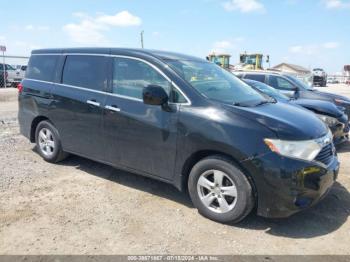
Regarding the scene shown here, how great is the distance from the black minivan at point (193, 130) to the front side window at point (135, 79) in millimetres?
13

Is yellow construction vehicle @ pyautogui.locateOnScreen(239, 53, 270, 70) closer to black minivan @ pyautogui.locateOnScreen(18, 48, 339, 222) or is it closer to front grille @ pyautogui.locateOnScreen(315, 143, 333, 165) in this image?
black minivan @ pyautogui.locateOnScreen(18, 48, 339, 222)

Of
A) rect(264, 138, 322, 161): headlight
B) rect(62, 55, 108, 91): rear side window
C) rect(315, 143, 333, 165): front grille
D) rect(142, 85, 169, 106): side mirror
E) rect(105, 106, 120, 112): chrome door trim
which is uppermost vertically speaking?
rect(62, 55, 108, 91): rear side window

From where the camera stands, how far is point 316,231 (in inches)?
156

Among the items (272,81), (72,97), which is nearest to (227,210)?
(72,97)

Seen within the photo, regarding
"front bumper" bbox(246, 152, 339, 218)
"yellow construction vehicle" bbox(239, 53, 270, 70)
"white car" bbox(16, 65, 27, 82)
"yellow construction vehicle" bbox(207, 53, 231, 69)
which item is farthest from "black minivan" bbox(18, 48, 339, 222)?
"yellow construction vehicle" bbox(207, 53, 231, 69)

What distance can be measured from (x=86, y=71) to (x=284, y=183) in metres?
3.20

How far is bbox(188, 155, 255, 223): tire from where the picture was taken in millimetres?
3846

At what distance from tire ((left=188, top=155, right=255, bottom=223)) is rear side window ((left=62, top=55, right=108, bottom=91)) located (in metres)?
1.88

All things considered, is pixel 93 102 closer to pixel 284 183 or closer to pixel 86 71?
pixel 86 71

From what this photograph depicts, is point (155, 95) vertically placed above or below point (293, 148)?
above

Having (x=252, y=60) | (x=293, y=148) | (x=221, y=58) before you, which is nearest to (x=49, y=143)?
(x=293, y=148)

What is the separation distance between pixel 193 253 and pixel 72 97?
3020 mm

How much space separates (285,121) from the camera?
3.96 m

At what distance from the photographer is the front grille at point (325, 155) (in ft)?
12.9
